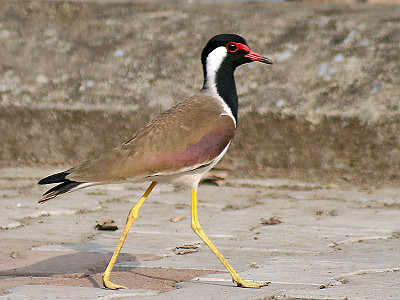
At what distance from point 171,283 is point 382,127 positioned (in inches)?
148

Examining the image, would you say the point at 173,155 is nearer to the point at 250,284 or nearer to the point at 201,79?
the point at 250,284

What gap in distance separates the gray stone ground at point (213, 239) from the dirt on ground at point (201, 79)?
1.31ft

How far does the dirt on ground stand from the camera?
6461 millimetres

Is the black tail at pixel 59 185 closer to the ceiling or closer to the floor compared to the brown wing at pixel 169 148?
closer to the floor

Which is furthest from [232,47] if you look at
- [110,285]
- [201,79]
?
[201,79]

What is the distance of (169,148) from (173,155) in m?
0.05

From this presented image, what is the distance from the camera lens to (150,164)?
Answer: 3350 mm

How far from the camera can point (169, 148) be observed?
3418 millimetres

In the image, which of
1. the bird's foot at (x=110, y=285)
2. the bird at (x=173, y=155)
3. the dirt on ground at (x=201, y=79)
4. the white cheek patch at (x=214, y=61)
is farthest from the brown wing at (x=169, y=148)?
the dirt on ground at (x=201, y=79)

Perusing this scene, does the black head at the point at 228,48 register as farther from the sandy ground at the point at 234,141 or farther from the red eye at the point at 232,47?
the sandy ground at the point at 234,141

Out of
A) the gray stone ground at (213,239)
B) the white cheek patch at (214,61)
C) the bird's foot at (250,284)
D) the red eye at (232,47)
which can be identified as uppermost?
the red eye at (232,47)

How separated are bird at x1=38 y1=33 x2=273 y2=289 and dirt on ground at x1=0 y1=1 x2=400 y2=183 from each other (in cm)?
281

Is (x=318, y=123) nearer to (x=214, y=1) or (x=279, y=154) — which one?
(x=279, y=154)

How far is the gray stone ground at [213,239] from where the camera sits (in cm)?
308
